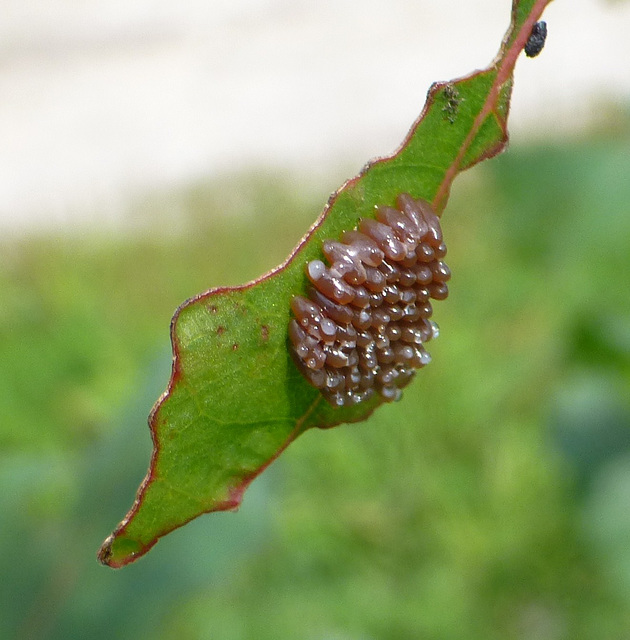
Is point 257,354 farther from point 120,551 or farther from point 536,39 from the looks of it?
point 536,39

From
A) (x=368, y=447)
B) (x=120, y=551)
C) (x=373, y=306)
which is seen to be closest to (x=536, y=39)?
(x=373, y=306)

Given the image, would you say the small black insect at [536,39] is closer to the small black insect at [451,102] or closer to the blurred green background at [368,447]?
the small black insect at [451,102]

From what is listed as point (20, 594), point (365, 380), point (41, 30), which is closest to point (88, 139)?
point (41, 30)

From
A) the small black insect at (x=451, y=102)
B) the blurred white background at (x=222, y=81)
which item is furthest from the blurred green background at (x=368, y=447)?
the small black insect at (x=451, y=102)

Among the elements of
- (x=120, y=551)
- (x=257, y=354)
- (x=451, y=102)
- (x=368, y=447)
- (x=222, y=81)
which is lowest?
(x=368, y=447)

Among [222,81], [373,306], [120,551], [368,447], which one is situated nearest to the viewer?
[120,551]

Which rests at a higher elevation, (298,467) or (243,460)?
(243,460)

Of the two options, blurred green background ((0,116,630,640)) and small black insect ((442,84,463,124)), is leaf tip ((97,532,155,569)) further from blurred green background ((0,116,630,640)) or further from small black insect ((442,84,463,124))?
blurred green background ((0,116,630,640))

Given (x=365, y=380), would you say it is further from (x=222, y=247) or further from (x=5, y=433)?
(x=222, y=247)
